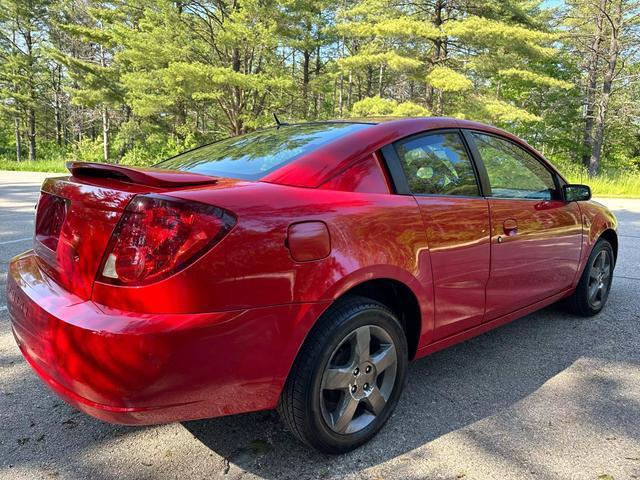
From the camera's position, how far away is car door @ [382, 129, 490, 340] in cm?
235

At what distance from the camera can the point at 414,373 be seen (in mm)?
2879

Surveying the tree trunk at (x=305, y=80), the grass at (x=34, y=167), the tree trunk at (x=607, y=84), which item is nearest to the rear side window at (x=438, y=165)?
the tree trunk at (x=305, y=80)

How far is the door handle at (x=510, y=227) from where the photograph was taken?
2.74 m

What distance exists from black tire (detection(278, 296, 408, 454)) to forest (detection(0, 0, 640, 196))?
54.2 ft

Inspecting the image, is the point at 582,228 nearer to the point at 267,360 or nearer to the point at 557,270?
the point at 557,270

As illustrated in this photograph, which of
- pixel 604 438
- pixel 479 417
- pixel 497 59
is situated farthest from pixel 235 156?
pixel 497 59

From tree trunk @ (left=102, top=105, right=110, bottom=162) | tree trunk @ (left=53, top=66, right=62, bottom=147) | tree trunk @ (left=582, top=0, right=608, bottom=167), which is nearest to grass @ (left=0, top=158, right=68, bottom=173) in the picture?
tree trunk @ (left=102, top=105, right=110, bottom=162)

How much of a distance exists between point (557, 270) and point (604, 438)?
1.30 meters

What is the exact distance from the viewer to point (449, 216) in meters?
2.43

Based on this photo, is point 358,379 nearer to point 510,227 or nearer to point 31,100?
point 510,227

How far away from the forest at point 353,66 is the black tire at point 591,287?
13.9 m

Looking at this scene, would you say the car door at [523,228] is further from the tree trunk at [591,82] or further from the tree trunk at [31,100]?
the tree trunk at [31,100]

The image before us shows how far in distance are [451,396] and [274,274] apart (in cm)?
145

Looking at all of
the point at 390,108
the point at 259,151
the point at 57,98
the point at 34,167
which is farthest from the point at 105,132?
the point at 259,151
